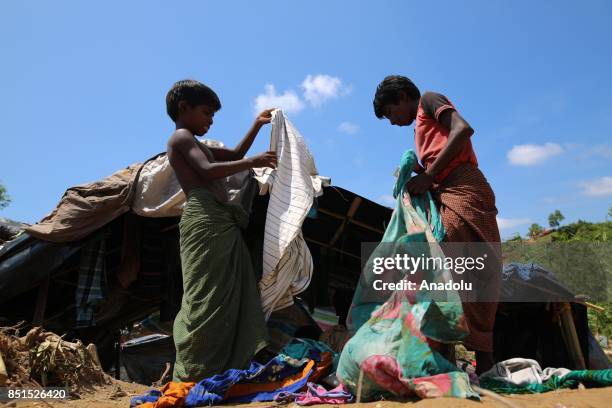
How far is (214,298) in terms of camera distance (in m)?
2.79

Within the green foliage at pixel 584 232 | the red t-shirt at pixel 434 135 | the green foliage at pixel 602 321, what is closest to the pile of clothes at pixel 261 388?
the red t-shirt at pixel 434 135

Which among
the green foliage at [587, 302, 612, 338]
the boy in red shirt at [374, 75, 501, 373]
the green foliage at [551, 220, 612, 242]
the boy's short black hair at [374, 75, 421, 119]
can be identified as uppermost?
the green foliage at [551, 220, 612, 242]

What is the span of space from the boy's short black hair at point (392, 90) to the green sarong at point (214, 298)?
46.0 inches

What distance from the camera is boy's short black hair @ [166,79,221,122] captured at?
325 cm

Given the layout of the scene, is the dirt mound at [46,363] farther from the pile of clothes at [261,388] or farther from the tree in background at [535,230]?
the tree in background at [535,230]

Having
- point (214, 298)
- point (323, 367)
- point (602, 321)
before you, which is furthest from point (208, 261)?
point (602, 321)

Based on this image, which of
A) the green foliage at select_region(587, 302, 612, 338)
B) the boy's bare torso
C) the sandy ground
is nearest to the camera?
the sandy ground

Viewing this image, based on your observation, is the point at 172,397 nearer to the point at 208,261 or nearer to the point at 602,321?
the point at 208,261

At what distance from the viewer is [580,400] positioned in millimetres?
2043

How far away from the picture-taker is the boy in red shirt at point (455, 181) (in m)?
2.64

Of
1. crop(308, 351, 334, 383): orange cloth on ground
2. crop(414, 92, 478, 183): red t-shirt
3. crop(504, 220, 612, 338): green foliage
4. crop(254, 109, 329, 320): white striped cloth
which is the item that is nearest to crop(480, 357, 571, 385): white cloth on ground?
crop(308, 351, 334, 383): orange cloth on ground

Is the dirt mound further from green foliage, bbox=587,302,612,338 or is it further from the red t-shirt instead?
green foliage, bbox=587,302,612,338

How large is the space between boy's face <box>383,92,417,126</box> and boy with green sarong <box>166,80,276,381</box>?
80cm

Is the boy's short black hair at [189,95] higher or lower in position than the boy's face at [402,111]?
higher
